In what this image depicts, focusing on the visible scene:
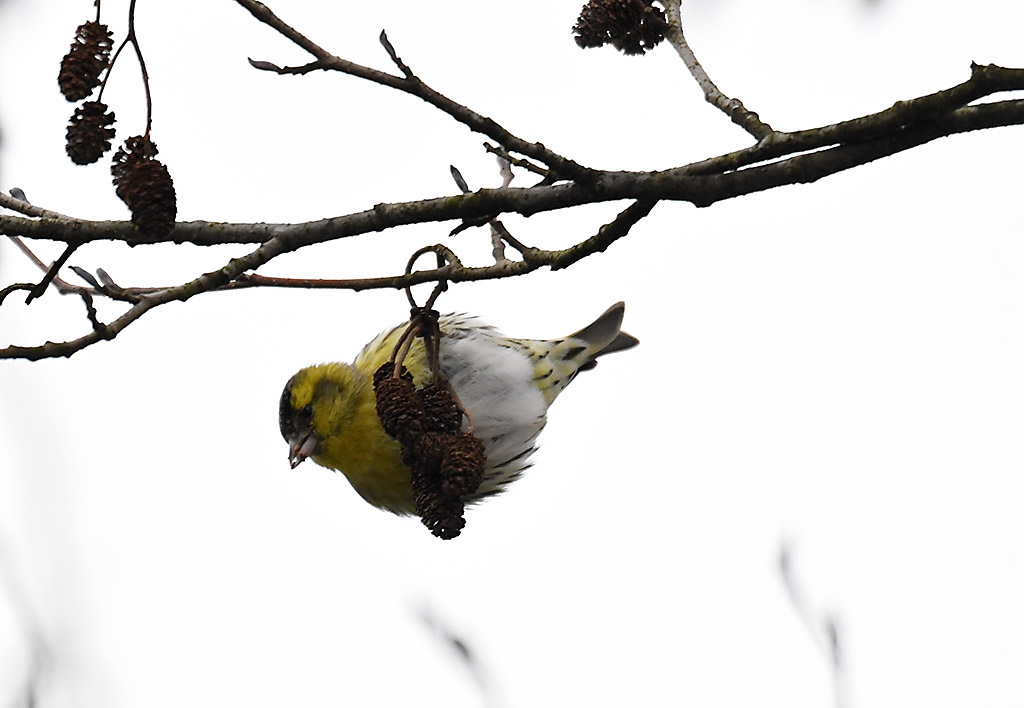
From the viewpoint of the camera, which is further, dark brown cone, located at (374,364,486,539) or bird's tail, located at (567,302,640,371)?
Answer: bird's tail, located at (567,302,640,371)

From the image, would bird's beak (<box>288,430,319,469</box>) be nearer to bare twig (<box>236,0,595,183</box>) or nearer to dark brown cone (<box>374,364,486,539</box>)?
dark brown cone (<box>374,364,486,539</box>)

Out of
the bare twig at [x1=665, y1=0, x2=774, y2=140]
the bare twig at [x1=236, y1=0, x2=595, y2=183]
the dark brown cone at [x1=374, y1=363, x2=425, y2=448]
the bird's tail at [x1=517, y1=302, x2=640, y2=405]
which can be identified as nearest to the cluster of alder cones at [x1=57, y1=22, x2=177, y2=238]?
the bare twig at [x1=236, y1=0, x2=595, y2=183]

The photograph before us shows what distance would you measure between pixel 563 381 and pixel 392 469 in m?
0.87

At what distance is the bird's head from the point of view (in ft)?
10.9

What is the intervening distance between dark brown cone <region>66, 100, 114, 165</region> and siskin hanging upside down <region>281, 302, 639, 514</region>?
1.38m

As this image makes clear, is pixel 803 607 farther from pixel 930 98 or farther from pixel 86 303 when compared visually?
pixel 86 303

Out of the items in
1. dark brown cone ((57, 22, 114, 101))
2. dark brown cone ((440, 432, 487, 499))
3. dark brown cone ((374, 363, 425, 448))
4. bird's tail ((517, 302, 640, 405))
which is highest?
bird's tail ((517, 302, 640, 405))

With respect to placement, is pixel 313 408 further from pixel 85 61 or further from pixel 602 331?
pixel 85 61

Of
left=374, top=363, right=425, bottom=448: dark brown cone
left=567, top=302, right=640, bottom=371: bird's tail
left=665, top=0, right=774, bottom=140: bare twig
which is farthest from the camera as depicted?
left=567, top=302, right=640, bottom=371: bird's tail

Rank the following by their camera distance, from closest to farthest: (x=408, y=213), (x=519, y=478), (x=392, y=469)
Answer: (x=408, y=213), (x=392, y=469), (x=519, y=478)

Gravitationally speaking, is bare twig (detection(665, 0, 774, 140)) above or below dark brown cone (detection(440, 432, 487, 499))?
above

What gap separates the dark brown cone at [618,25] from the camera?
1.88m

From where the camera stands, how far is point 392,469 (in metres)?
3.22

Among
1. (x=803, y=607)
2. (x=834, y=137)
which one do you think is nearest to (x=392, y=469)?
(x=803, y=607)
